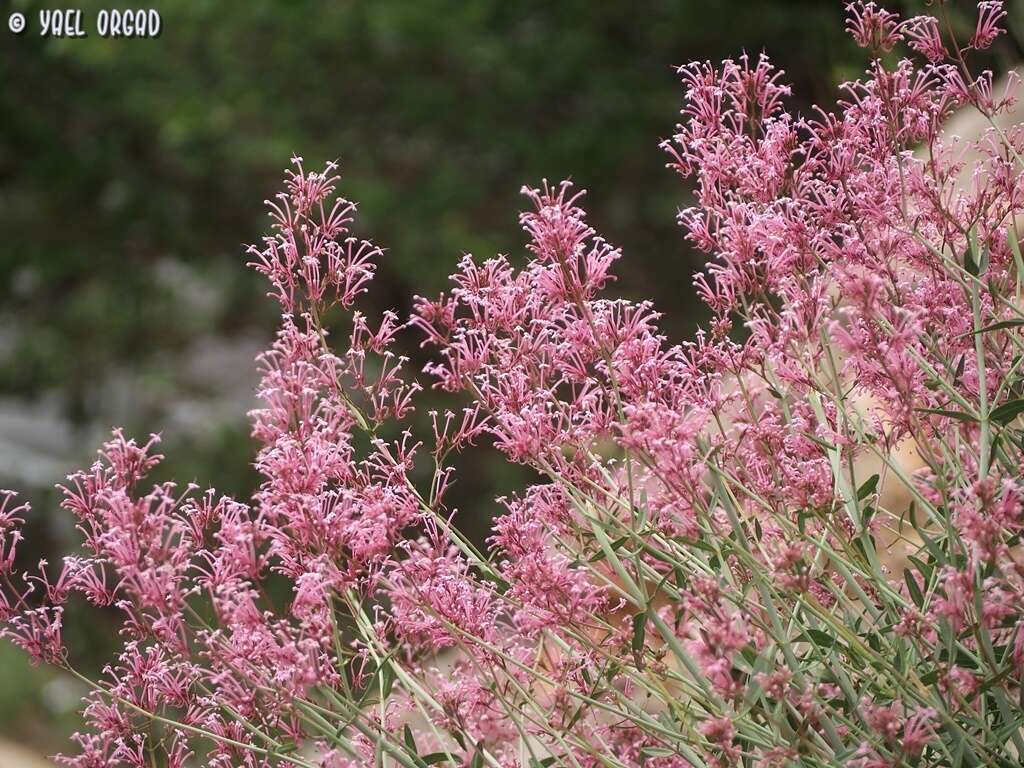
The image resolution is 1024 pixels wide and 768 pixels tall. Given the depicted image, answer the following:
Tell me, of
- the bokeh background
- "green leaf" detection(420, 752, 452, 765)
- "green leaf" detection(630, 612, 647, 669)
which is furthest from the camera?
the bokeh background

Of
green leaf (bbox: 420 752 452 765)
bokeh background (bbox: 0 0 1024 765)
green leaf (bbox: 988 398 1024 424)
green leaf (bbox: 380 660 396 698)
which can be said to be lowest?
green leaf (bbox: 420 752 452 765)

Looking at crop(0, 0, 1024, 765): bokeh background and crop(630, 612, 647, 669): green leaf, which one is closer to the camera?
crop(630, 612, 647, 669): green leaf

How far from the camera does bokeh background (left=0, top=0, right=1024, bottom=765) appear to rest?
7.08m

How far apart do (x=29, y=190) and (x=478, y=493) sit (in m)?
3.72

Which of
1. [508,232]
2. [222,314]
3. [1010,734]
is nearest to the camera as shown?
[1010,734]

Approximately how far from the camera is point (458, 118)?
24.8 ft

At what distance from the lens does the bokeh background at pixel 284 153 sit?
279 inches

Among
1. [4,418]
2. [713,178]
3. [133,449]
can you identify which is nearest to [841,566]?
[713,178]

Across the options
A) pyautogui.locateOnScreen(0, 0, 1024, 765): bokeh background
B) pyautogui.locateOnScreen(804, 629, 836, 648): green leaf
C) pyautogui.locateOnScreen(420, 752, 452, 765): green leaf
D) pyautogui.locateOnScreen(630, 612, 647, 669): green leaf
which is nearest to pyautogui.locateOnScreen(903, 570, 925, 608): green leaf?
pyautogui.locateOnScreen(804, 629, 836, 648): green leaf

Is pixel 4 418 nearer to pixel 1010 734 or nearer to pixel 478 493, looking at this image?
pixel 478 493

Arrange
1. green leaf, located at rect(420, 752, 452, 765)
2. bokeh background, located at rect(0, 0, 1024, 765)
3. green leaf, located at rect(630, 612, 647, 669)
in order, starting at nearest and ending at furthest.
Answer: green leaf, located at rect(630, 612, 647, 669) < green leaf, located at rect(420, 752, 452, 765) < bokeh background, located at rect(0, 0, 1024, 765)

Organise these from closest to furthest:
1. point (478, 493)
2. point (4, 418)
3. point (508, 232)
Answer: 1. point (508, 232)
2. point (478, 493)
3. point (4, 418)

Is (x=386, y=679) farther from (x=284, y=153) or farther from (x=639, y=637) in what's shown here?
(x=284, y=153)

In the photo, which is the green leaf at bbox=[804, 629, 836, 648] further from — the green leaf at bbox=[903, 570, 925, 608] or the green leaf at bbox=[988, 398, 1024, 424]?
the green leaf at bbox=[988, 398, 1024, 424]
